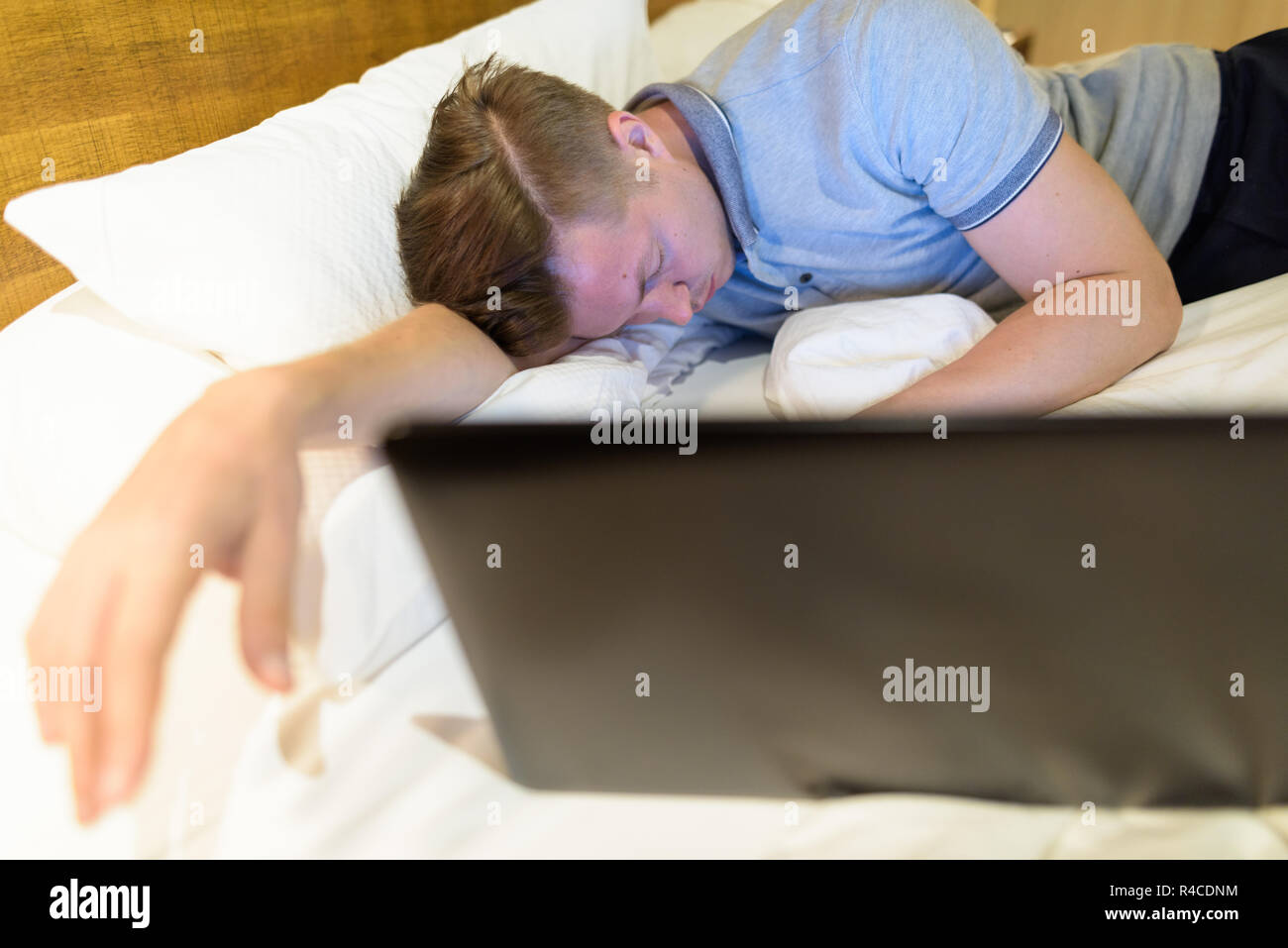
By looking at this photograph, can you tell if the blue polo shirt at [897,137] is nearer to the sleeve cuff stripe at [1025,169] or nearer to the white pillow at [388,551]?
the sleeve cuff stripe at [1025,169]

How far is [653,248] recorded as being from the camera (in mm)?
761

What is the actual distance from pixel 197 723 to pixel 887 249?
2.38ft

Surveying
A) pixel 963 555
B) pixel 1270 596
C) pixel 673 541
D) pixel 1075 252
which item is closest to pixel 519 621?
pixel 673 541

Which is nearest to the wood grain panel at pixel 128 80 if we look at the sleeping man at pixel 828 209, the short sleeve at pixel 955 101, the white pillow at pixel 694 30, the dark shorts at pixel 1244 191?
the sleeping man at pixel 828 209

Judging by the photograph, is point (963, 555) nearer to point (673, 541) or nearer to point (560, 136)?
point (673, 541)

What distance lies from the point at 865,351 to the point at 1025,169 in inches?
7.7

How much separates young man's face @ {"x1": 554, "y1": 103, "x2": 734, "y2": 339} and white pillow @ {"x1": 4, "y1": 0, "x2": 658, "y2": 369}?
0.17 meters

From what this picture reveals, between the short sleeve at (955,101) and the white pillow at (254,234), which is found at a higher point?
the short sleeve at (955,101)

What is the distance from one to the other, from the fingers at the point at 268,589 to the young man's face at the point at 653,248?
0.36m

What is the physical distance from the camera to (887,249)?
0.89 meters

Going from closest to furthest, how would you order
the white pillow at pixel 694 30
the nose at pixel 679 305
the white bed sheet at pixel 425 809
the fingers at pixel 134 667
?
the fingers at pixel 134 667, the white bed sheet at pixel 425 809, the nose at pixel 679 305, the white pillow at pixel 694 30

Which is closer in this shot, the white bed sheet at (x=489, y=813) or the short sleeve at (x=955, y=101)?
the white bed sheet at (x=489, y=813)

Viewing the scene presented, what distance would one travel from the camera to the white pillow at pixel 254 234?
0.69 metres

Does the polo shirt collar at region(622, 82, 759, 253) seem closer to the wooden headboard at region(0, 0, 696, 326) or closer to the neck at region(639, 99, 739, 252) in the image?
the neck at region(639, 99, 739, 252)
